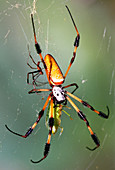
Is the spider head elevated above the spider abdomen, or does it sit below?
below

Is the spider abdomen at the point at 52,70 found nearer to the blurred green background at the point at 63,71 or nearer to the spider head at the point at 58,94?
the spider head at the point at 58,94

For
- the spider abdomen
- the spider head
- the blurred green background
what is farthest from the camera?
the blurred green background

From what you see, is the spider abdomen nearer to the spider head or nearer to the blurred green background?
the spider head

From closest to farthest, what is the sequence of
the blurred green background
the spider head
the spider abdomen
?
the spider abdomen, the spider head, the blurred green background

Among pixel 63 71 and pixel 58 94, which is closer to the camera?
pixel 58 94

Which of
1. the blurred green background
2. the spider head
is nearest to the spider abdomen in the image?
the spider head

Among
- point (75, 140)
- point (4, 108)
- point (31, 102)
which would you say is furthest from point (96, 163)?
point (4, 108)

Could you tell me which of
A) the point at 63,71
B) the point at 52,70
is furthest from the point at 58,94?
the point at 63,71

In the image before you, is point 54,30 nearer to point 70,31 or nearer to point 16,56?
point 70,31

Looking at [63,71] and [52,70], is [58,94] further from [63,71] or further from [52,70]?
[63,71]
